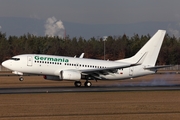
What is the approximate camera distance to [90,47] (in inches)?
5969

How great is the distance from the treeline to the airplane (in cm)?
9028

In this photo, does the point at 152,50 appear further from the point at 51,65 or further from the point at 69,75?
the point at 51,65

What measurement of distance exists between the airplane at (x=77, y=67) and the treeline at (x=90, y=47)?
90.3m

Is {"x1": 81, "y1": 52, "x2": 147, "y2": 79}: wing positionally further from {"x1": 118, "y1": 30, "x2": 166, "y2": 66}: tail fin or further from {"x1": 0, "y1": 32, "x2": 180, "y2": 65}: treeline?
{"x1": 0, "y1": 32, "x2": 180, "y2": 65}: treeline

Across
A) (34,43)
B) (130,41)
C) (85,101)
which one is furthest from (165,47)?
(85,101)

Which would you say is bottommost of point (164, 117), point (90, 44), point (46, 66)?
point (164, 117)

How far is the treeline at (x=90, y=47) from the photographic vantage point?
149125mm

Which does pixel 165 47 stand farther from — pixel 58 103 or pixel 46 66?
pixel 58 103

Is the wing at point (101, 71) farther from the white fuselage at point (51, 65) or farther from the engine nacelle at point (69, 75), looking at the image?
the engine nacelle at point (69, 75)

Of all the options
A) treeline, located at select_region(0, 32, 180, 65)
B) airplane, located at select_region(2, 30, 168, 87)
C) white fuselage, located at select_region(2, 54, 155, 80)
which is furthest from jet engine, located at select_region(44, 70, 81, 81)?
treeline, located at select_region(0, 32, 180, 65)

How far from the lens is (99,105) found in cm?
3120

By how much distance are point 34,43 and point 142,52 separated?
112m

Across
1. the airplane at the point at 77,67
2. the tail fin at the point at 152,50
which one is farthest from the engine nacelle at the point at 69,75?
the tail fin at the point at 152,50

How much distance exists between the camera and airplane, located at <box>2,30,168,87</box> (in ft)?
169
